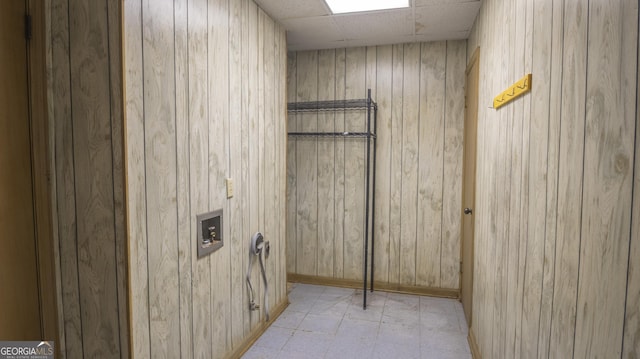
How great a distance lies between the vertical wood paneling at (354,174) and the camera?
144 inches

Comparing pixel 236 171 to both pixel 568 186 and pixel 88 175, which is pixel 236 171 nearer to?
pixel 88 175

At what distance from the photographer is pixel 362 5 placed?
2.66 metres

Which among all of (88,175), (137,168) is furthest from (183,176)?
(88,175)

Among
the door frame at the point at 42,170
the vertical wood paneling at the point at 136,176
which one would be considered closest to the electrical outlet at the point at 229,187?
the vertical wood paneling at the point at 136,176

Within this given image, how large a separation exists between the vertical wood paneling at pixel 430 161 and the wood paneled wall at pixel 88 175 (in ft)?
9.16

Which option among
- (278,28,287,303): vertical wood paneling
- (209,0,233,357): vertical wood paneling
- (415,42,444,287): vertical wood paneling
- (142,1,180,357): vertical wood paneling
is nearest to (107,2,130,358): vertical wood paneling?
(142,1,180,357): vertical wood paneling

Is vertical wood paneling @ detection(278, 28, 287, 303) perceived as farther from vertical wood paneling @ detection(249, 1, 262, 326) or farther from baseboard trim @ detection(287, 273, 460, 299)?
baseboard trim @ detection(287, 273, 460, 299)

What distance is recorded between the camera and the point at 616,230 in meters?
0.83

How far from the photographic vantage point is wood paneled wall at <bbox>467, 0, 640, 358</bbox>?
2.65ft

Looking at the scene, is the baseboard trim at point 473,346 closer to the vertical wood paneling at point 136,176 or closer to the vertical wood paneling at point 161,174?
the vertical wood paneling at point 161,174

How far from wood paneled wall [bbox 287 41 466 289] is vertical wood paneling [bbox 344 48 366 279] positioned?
0.03 feet

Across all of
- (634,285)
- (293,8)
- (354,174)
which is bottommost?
(634,285)

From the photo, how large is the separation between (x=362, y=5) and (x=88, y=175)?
2152 mm

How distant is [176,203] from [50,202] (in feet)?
1.65
